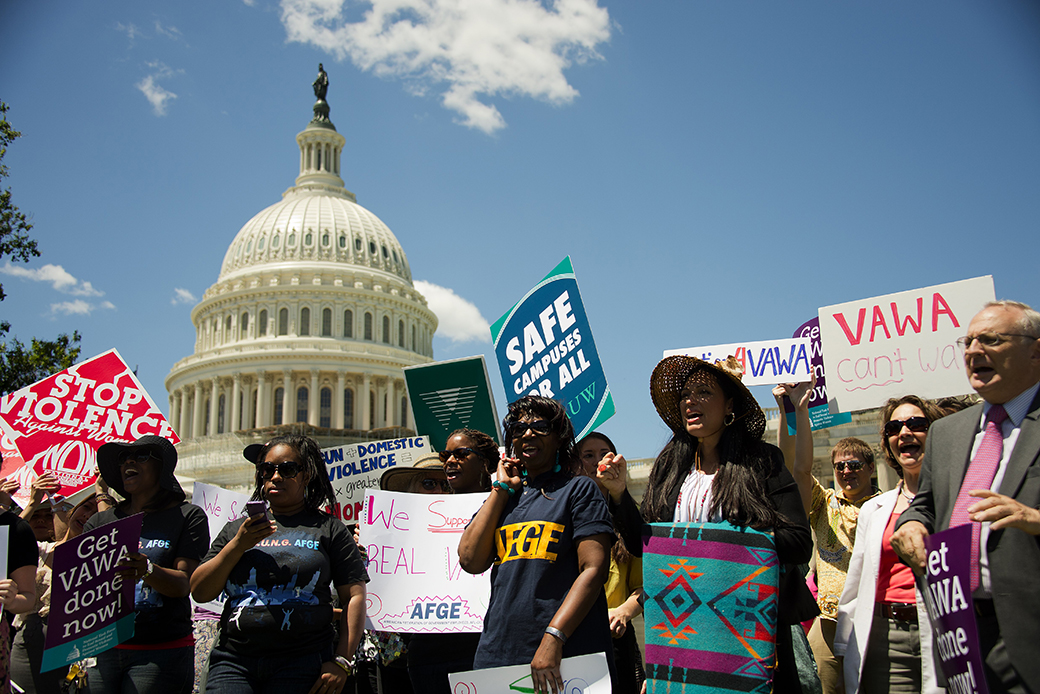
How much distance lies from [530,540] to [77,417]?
536 cm

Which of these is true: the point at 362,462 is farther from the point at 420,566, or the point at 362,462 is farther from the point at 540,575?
the point at 540,575

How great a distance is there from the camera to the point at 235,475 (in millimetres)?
50812

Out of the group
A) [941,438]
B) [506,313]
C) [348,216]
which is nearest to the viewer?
[941,438]

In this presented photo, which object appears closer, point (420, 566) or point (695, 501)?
point (695, 501)

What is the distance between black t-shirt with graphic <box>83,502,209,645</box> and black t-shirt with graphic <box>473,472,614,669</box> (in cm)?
165

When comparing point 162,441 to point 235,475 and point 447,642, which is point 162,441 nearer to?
point 447,642

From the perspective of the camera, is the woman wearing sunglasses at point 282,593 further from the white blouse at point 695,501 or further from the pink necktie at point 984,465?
the pink necktie at point 984,465

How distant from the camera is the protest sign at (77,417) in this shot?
719 cm

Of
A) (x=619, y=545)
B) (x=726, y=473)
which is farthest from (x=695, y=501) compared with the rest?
(x=619, y=545)

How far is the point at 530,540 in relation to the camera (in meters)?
3.47

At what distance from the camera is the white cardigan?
147 inches

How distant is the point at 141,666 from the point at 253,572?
829 mm

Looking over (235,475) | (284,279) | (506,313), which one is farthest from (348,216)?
(506,313)

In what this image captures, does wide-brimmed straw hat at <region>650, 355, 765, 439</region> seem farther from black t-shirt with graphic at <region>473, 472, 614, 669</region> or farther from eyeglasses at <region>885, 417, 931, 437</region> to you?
eyeglasses at <region>885, 417, 931, 437</region>
